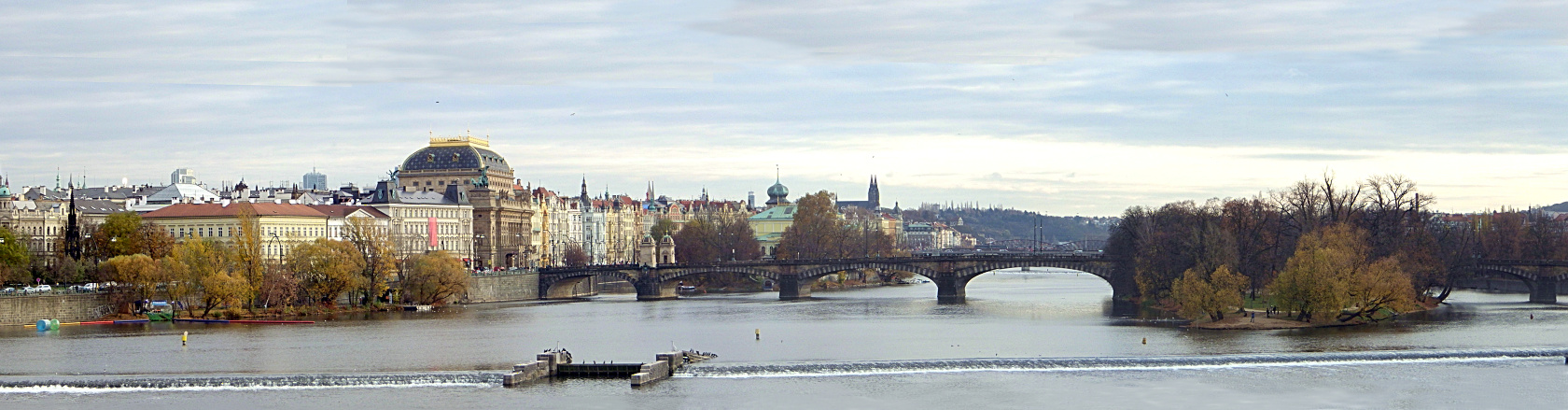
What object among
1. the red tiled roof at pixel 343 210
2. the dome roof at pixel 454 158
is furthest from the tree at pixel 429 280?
the dome roof at pixel 454 158

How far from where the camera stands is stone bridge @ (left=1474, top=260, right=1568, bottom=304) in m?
114

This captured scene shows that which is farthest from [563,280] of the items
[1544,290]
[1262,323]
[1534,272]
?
[1544,290]

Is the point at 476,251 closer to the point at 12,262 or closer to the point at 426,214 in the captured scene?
the point at 426,214

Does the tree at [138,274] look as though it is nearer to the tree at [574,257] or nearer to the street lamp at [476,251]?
the street lamp at [476,251]

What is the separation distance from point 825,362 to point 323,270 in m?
45.8

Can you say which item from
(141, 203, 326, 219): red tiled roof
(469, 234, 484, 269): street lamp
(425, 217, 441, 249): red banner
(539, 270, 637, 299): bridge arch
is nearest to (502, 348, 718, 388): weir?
(141, 203, 326, 219): red tiled roof

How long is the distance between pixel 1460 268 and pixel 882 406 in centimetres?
6873

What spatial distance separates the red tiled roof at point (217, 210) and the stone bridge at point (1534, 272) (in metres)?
79.3

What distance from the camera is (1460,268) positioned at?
113 m

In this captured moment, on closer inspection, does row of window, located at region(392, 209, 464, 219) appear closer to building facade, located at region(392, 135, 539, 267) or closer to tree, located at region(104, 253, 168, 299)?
building facade, located at region(392, 135, 539, 267)

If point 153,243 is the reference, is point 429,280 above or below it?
below

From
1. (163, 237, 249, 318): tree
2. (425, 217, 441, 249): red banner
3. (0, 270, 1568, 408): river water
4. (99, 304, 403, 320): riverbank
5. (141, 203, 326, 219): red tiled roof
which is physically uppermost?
(141, 203, 326, 219): red tiled roof

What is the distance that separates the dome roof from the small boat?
73.4 metres

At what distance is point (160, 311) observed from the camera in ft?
319
